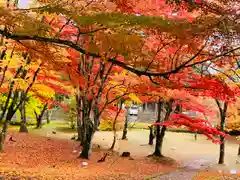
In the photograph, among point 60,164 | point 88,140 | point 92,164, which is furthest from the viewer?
point 88,140

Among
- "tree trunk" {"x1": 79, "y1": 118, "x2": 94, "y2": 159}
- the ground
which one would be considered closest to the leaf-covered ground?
the ground

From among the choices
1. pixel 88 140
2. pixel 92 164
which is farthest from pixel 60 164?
pixel 88 140

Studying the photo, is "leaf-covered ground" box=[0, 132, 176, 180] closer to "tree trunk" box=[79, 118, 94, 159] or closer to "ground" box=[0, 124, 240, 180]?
"ground" box=[0, 124, 240, 180]

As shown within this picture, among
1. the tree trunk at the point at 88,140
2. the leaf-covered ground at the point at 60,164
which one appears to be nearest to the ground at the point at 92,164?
the leaf-covered ground at the point at 60,164

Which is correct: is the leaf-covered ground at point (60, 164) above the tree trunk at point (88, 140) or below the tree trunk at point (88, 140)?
below

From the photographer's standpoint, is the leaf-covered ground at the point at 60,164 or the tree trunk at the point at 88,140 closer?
the leaf-covered ground at the point at 60,164

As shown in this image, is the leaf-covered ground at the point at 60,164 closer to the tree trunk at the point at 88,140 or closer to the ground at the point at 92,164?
the ground at the point at 92,164

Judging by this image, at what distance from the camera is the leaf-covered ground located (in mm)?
9781

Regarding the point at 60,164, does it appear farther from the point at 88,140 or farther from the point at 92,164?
the point at 88,140

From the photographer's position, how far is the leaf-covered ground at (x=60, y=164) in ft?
32.1

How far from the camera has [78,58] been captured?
1518 centimetres

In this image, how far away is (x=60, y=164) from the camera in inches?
481

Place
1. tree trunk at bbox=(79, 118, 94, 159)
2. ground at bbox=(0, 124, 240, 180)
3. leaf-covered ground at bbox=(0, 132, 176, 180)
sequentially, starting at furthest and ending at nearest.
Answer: tree trunk at bbox=(79, 118, 94, 159)
ground at bbox=(0, 124, 240, 180)
leaf-covered ground at bbox=(0, 132, 176, 180)

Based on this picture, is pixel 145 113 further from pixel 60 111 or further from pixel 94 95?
pixel 94 95
